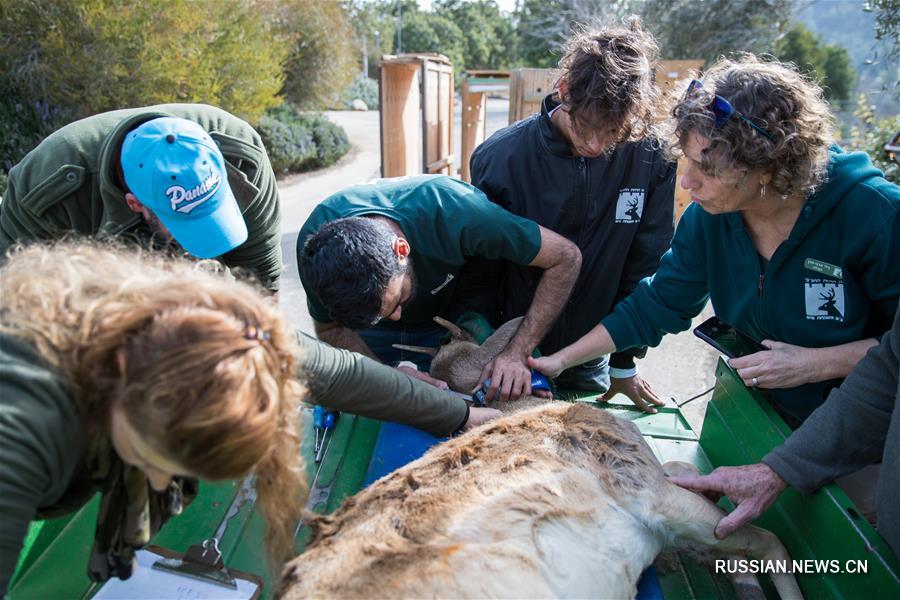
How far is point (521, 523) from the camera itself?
1843 mm

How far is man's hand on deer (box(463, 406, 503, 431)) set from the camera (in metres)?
2.52

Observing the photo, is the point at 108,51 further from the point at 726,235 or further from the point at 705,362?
the point at 726,235

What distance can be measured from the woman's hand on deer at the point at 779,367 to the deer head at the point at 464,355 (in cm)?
116

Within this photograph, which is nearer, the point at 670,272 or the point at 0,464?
the point at 0,464

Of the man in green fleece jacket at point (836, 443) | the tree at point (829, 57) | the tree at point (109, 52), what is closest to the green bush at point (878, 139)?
the man in green fleece jacket at point (836, 443)

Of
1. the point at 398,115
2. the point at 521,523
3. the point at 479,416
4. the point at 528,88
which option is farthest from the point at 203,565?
the point at 398,115

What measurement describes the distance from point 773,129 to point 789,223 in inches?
14.9

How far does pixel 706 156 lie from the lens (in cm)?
222

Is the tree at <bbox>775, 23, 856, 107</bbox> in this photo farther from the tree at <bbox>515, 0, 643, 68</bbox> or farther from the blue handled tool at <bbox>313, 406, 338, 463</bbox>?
the blue handled tool at <bbox>313, 406, 338, 463</bbox>

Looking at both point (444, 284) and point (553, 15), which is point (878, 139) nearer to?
point (444, 284)

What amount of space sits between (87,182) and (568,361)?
2418mm

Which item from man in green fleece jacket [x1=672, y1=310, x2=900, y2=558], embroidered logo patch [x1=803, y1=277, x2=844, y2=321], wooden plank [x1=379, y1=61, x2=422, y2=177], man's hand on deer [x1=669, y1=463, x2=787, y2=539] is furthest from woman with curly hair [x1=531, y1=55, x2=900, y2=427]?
wooden plank [x1=379, y1=61, x2=422, y2=177]

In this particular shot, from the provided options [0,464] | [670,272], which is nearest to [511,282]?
[670,272]

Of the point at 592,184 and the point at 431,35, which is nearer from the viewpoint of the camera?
the point at 592,184
